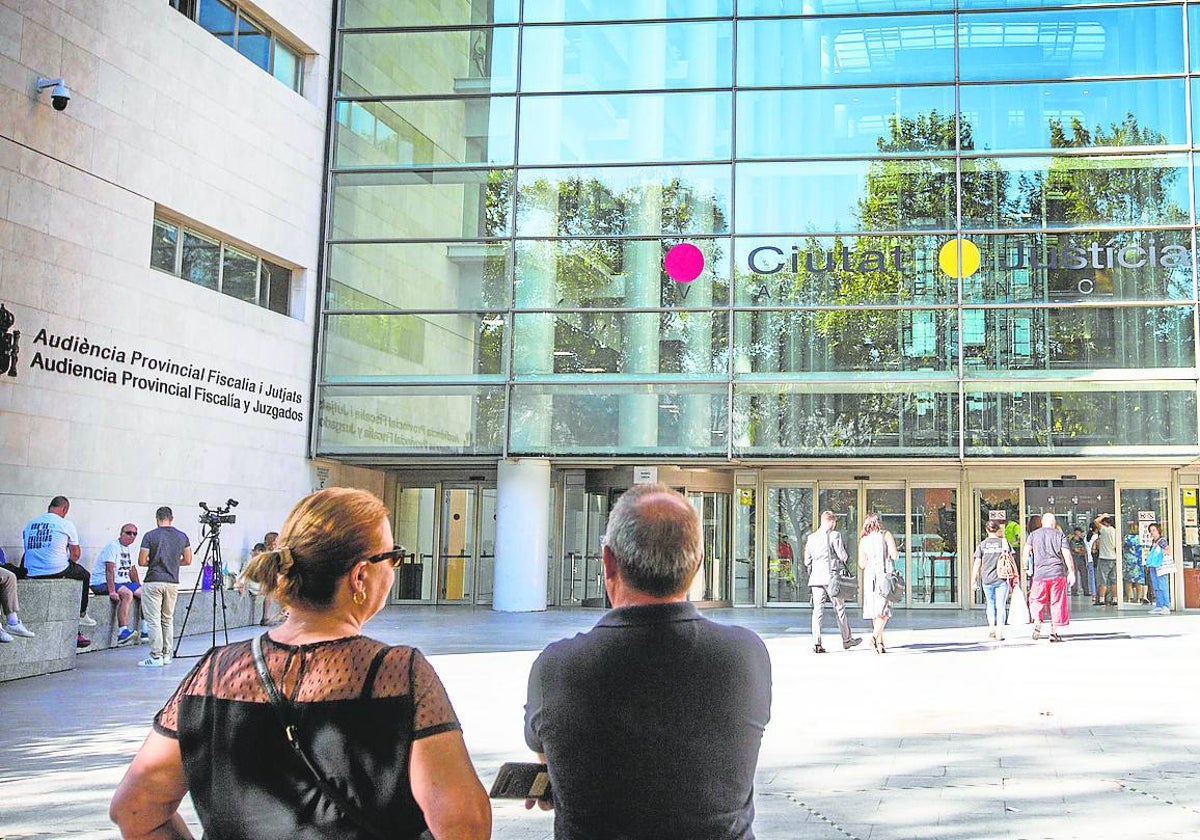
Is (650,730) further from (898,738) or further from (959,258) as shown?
(959,258)

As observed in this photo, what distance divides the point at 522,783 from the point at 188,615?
14022 mm

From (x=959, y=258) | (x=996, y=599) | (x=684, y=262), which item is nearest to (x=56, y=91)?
(x=684, y=262)

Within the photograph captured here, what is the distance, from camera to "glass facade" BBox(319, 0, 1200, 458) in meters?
21.0

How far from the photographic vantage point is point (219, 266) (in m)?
20.3

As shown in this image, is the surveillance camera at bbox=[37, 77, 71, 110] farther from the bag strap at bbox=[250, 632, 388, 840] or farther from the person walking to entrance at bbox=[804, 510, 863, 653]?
the bag strap at bbox=[250, 632, 388, 840]

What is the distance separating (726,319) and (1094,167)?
6595 millimetres

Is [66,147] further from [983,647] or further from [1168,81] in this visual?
[1168,81]

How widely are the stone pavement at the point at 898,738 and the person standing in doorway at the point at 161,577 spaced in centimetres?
46

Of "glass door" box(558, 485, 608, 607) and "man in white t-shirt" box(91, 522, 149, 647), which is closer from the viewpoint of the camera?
A: "man in white t-shirt" box(91, 522, 149, 647)

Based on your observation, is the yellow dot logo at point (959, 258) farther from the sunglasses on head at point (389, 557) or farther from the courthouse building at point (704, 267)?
the sunglasses on head at point (389, 557)

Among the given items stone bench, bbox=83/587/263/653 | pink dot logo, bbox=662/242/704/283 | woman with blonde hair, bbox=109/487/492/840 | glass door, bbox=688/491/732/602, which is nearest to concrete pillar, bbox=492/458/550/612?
glass door, bbox=688/491/732/602

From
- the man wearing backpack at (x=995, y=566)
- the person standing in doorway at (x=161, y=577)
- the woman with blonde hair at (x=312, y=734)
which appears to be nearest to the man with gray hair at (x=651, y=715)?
the woman with blonde hair at (x=312, y=734)

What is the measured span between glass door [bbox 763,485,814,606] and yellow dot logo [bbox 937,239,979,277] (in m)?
4.70

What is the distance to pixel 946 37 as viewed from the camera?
22203 mm
